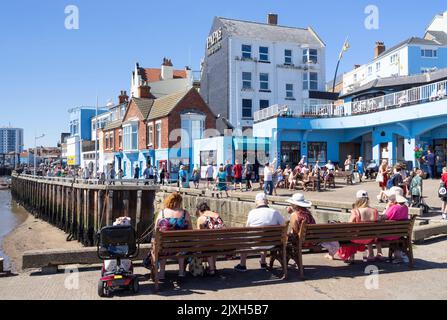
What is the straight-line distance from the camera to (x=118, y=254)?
6184mm

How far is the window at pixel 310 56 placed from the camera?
40419 mm

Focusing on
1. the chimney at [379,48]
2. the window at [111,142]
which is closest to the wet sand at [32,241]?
the window at [111,142]

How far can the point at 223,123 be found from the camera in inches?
1475

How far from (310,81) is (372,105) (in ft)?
42.4

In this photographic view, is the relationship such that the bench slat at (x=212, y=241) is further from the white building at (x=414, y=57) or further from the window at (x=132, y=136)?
the window at (x=132, y=136)

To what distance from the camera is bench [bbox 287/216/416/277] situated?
708cm

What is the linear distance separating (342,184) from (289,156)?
290 inches

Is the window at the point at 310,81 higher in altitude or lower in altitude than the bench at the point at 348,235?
higher

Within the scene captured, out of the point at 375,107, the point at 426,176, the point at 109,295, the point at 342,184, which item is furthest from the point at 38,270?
the point at 375,107

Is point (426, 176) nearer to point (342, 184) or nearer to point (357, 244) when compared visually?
point (342, 184)

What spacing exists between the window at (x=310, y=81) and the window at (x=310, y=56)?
3.92 feet

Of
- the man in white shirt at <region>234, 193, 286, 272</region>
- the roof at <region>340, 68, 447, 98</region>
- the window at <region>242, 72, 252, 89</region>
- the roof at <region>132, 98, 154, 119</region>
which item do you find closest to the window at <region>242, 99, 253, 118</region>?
the window at <region>242, 72, 252, 89</region>

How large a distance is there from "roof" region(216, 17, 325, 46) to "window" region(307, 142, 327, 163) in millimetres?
12892

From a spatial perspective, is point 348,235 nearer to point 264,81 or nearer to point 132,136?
point 264,81
